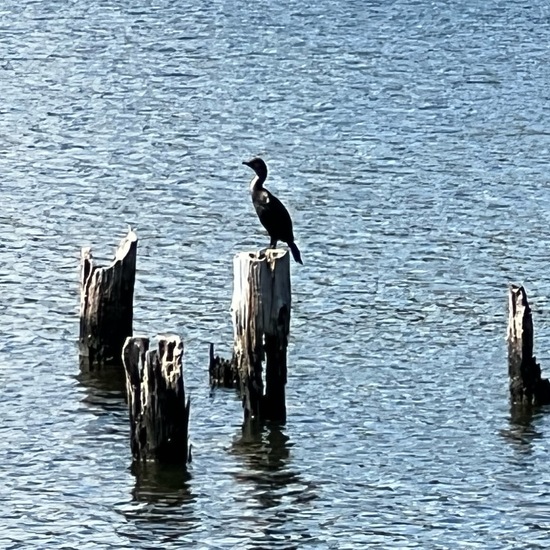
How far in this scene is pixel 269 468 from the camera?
21109 mm

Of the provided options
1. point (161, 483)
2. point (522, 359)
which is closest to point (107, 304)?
point (161, 483)

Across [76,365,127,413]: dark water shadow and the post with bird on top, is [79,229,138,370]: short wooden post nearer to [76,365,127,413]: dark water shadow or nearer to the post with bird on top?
[76,365,127,413]: dark water shadow

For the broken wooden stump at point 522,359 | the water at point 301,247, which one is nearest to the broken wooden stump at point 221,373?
the water at point 301,247

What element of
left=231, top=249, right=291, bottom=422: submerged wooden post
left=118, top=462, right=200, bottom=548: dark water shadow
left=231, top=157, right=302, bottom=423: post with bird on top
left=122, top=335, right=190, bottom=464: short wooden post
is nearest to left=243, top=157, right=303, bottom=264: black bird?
left=231, top=157, right=302, bottom=423: post with bird on top

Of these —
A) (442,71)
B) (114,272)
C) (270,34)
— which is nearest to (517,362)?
(114,272)

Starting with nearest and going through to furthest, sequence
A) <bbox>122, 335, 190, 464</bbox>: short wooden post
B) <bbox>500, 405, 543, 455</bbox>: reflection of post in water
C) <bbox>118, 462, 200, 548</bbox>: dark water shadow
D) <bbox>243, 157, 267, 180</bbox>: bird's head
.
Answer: <bbox>118, 462, 200, 548</bbox>: dark water shadow < <bbox>122, 335, 190, 464</bbox>: short wooden post < <bbox>500, 405, 543, 455</bbox>: reflection of post in water < <bbox>243, 157, 267, 180</bbox>: bird's head

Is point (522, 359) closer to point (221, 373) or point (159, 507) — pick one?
point (221, 373)

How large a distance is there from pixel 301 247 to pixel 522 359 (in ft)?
25.2

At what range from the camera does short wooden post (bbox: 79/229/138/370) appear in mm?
23281

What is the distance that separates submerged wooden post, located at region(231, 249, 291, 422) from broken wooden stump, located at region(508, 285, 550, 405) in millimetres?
2610

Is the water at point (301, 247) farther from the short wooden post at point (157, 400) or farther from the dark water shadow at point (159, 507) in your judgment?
the short wooden post at point (157, 400)

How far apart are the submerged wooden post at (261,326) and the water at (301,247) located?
1.37 ft

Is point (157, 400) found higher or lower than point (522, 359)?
lower

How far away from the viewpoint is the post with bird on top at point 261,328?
20766 millimetres
